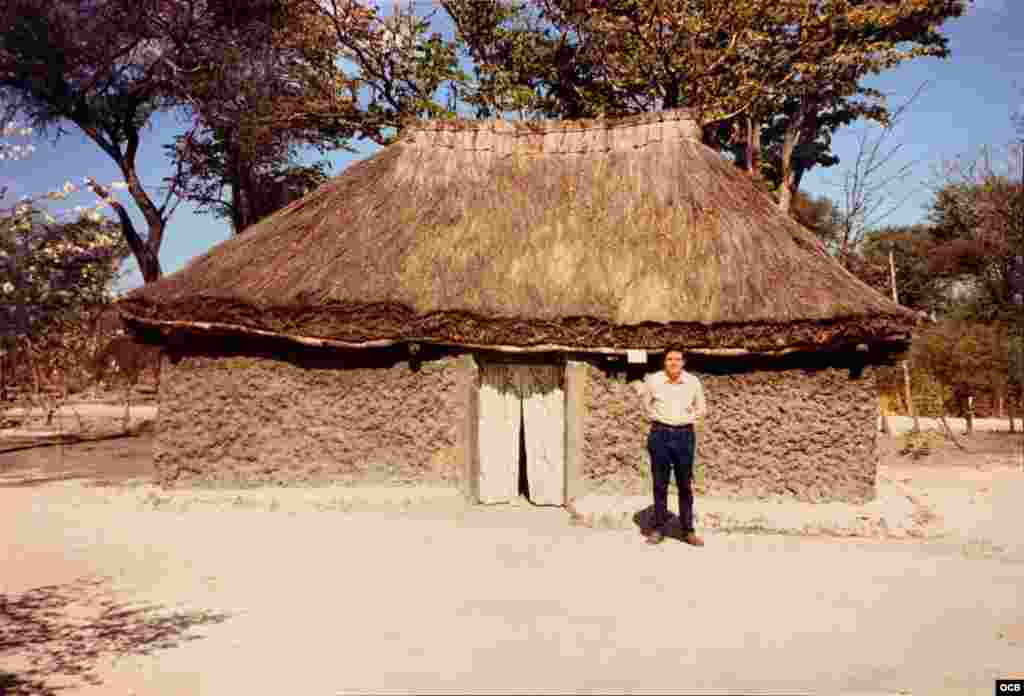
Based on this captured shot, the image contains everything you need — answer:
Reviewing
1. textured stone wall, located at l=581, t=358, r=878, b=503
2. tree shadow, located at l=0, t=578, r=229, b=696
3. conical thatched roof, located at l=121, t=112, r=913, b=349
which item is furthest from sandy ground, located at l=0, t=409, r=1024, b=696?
conical thatched roof, located at l=121, t=112, r=913, b=349

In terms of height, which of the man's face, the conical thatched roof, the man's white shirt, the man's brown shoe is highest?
the conical thatched roof

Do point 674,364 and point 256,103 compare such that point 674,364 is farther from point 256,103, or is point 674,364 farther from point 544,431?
point 256,103

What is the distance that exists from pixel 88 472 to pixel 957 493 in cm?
1126

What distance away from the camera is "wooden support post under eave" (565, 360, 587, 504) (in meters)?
7.77

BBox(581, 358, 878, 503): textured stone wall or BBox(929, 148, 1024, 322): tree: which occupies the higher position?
BBox(929, 148, 1024, 322): tree

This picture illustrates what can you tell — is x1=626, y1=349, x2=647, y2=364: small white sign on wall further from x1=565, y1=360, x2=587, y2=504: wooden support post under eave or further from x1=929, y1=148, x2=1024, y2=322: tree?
x1=929, y1=148, x2=1024, y2=322: tree

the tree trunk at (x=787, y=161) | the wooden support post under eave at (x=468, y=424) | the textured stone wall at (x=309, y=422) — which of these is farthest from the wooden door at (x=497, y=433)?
the tree trunk at (x=787, y=161)

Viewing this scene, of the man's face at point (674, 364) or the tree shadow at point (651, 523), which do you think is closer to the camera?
the man's face at point (674, 364)

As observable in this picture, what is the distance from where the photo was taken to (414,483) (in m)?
7.86

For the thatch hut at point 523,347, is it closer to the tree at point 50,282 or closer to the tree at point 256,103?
the tree at point 50,282

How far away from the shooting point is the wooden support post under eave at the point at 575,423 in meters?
7.77

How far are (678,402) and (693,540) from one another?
1202 millimetres

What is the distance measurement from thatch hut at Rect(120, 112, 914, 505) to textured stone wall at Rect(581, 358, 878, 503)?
20mm

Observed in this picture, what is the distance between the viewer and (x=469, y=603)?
4.73 m
